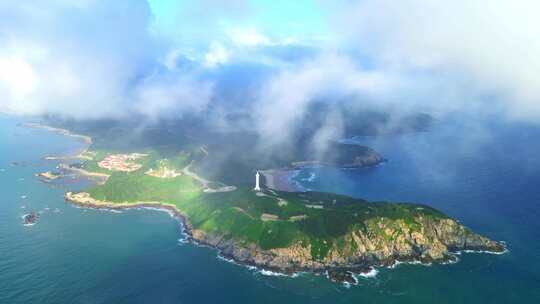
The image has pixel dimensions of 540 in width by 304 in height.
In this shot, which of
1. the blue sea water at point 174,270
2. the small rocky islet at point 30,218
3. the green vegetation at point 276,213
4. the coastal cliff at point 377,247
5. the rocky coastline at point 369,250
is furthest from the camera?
the small rocky islet at point 30,218

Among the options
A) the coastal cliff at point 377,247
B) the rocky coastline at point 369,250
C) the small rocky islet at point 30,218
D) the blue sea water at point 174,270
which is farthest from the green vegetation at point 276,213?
the small rocky islet at point 30,218

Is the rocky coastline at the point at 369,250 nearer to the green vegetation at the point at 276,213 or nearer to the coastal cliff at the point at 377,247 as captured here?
the coastal cliff at the point at 377,247

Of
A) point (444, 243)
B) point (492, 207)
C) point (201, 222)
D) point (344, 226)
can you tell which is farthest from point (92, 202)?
point (492, 207)

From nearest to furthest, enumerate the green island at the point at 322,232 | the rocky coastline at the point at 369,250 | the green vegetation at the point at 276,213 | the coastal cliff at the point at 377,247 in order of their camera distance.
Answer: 1. the rocky coastline at the point at 369,250
2. the coastal cliff at the point at 377,247
3. the green island at the point at 322,232
4. the green vegetation at the point at 276,213

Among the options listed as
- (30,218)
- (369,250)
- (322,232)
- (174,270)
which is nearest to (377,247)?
(369,250)

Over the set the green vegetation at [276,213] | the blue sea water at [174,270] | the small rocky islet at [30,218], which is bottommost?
the blue sea water at [174,270]

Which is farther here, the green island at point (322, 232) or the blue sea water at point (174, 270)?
the green island at point (322, 232)

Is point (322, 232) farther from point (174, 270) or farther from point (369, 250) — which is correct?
point (174, 270)

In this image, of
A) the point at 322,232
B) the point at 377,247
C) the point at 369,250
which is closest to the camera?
the point at 369,250
